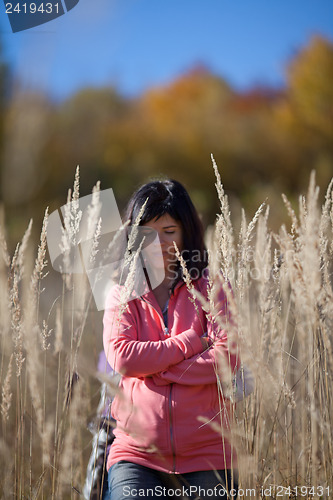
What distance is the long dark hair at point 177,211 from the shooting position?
4.98ft

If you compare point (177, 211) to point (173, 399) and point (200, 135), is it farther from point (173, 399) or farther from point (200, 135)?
point (200, 135)

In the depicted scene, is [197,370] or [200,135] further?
[200,135]

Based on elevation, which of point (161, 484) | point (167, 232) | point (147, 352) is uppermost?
point (167, 232)

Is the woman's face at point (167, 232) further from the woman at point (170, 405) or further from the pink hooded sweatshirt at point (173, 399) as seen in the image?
the pink hooded sweatshirt at point (173, 399)

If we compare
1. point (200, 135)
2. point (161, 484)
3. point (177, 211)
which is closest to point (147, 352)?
point (161, 484)

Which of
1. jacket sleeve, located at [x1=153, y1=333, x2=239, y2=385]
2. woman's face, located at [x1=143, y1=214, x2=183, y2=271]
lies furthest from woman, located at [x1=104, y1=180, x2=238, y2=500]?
woman's face, located at [x1=143, y1=214, x2=183, y2=271]

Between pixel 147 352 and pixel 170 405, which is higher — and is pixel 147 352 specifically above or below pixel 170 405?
above

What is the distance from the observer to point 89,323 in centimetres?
247

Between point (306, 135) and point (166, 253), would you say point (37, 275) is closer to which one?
point (166, 253)

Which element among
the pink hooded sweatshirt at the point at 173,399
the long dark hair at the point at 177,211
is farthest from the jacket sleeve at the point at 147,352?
the long dark hair at the point at 177,211

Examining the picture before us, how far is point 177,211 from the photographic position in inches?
60.4

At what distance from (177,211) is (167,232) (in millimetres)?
77

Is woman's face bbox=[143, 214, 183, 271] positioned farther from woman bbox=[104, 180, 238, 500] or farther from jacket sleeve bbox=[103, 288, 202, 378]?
jacket sleeve bbox=[103, 288, 202, 378]

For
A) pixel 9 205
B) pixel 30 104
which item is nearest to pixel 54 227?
pixel 30 104
